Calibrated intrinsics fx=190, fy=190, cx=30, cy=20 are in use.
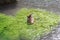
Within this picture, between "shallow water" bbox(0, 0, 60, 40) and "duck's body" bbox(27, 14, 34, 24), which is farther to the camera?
"shallow water" bbox(0, 0, 60, 40)

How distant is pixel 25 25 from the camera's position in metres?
5.34

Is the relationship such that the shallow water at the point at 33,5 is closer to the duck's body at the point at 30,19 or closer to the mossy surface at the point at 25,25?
the mossy surface at the point at 25,25

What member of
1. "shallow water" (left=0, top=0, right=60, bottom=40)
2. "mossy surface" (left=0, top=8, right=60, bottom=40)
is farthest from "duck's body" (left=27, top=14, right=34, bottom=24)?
"shallow water" (left=0, top=0, right=60, bottom=40)

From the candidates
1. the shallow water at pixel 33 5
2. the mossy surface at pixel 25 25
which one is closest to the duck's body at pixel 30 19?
the mossy surface at pixel 25 25

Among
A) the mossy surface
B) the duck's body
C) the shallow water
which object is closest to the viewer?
the mossy surface

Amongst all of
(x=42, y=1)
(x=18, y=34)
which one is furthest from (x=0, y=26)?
(x=42, y=1)

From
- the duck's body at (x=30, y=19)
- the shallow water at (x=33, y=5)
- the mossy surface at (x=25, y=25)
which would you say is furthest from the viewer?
the shallow water at (x=33, y=5)

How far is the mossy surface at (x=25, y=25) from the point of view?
494 cm

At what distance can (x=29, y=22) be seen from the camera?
215 inches

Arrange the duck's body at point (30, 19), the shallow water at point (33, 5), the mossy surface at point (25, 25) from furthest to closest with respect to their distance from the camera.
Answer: the shallow water at point (33, 5) → the duck's body at point (30, 19) → the mossy surface at point (25, 25)

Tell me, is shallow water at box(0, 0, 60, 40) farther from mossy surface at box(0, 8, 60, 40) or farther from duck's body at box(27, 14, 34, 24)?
duck's body at box(27, 14, 34, 24)

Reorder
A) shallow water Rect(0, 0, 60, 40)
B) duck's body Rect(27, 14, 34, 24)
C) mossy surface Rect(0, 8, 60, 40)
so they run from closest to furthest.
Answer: mossy surface Rect(0, 8, 60, 40), duck's body Rect(27, 14, 34, 24), shallow water Rect(0, 0, 60, 40)

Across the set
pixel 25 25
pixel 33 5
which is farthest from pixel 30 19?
pixel 33 5

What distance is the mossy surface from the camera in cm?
494
